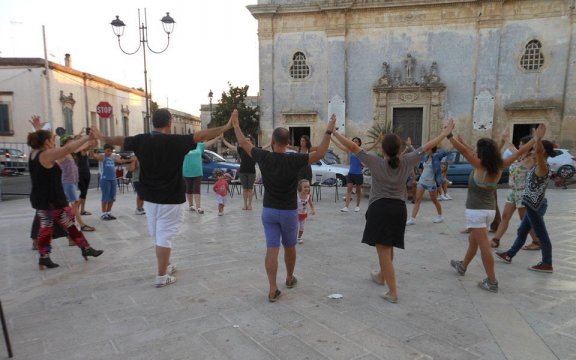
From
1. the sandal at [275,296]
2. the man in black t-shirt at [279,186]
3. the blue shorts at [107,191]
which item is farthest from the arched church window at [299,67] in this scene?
the sandal at [275,296]

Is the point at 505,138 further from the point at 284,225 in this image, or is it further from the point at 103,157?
the point at 103,157

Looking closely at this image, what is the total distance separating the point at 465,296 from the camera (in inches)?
159

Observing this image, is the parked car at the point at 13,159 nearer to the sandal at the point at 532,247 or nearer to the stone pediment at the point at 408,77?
the stone pediment at the point at 408,77

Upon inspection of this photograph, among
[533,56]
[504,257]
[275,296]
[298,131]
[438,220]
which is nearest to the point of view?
[275,296]

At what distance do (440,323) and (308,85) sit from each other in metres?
20.4

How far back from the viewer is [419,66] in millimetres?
21453

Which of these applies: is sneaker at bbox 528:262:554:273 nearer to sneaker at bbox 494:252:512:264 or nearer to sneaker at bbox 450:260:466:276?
sneaker at bbox 494:252:512:264

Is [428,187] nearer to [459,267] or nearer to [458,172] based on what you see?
[459,267]

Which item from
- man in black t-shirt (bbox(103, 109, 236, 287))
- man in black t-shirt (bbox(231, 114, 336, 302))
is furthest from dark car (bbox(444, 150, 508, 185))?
man in black t-shirt (bbox(103, 109, 236, 287))

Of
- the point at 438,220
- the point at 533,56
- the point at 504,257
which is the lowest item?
the point at 438,220

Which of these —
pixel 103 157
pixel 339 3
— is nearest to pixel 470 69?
pixel 339 3

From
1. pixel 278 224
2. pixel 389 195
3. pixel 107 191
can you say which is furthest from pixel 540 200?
pixel 107 191

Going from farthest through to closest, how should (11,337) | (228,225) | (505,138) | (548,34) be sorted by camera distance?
(548,34), (228,225), (505,138), (11,337)

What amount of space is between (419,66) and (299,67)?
6597 millimetres
